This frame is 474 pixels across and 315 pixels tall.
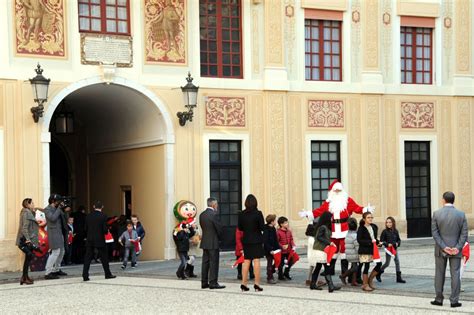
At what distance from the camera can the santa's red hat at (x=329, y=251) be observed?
1641cm

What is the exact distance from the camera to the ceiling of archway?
2453 centimetres

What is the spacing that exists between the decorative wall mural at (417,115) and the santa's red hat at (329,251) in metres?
11.4

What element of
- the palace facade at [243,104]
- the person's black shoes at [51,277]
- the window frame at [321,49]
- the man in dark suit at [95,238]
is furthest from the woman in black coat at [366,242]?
the window frame at [321,49]

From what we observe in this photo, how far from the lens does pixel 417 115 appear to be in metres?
27.5

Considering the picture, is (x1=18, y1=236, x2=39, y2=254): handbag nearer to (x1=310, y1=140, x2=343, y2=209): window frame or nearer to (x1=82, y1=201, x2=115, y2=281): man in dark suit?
(x1=82, y1=201, x2=115, y2=281): man in dark suit

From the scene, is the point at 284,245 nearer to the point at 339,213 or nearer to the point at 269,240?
the point at 269,240

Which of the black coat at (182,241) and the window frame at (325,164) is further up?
the window frame at (325,164)

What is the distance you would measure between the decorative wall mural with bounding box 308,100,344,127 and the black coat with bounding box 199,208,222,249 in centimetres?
894

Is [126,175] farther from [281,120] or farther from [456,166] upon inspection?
[456,166]

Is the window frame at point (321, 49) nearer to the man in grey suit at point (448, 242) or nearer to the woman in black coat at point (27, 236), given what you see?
the woman in black coat at point (27, 236)

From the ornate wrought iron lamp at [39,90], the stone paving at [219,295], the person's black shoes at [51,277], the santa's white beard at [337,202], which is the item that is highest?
the ornate wrought iron lamp at [39,90]

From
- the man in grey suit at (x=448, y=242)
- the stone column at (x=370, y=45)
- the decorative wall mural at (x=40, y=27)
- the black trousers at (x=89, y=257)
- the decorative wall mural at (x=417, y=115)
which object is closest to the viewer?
the man in grey suit at (x=448, y=242)

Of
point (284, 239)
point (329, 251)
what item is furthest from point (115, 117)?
point (329, 251)

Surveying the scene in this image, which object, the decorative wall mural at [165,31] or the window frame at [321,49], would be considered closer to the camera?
the decorative wall mural at [165,31]
